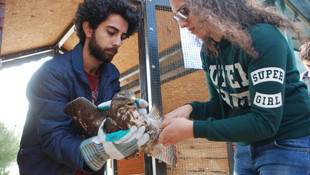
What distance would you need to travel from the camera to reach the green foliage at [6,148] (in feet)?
35.2

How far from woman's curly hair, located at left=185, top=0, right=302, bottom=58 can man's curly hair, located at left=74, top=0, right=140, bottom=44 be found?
0.82 meters

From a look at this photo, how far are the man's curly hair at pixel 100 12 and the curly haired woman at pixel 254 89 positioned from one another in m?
0.72

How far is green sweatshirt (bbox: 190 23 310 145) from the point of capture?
0.97m

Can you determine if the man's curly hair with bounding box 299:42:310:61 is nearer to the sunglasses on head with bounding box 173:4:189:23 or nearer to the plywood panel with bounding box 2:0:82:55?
the sunglasses on head with bounding box 173:4:189:23

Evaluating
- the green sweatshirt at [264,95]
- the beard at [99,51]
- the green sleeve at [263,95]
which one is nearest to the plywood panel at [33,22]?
the beard at [99,51]

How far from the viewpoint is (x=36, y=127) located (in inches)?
54.1

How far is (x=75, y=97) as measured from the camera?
1461 millimetres

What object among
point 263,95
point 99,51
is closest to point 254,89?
point 263,95

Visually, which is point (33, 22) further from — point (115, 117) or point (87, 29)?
point (115, 117)

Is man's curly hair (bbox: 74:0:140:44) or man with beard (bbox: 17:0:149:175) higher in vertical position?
man's curly hair (bbox: 74:0:140:44)

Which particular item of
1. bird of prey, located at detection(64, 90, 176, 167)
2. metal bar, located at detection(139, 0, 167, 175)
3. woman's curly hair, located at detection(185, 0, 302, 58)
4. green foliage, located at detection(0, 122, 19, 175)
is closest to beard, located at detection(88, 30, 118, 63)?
metal bar, located at detection(139, 0, 167, 175)

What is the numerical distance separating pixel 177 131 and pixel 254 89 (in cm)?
41

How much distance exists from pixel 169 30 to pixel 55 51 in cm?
176

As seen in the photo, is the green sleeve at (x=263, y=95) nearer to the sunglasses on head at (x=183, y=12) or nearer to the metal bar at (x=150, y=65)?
the sunglasses on head at (x=183, y=12)
